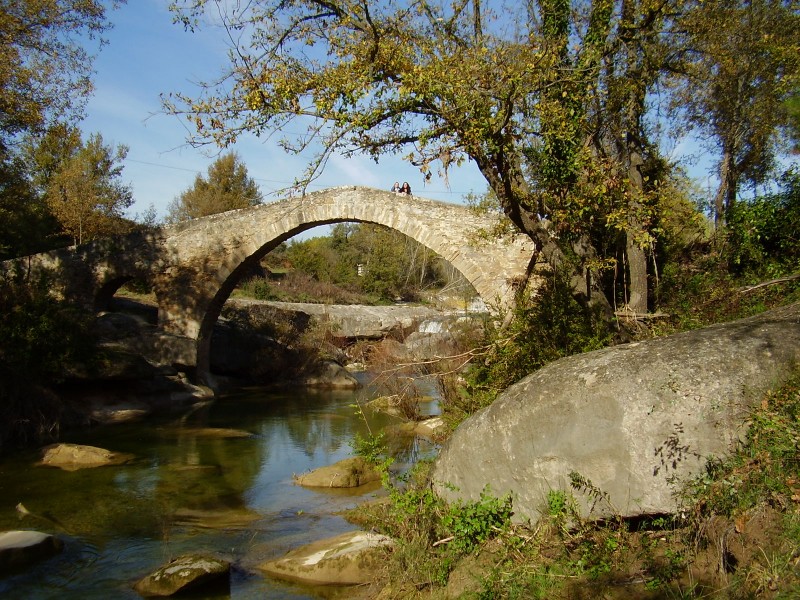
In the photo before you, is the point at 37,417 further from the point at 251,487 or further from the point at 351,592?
the point at 351,592

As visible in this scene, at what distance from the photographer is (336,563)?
508cm

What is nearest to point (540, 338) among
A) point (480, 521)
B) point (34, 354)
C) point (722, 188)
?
point (480, 521)

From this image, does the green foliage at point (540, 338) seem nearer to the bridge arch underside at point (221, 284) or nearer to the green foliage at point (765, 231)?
the green foliage at point (765, 231)

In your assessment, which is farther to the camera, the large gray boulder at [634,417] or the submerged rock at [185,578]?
the submerged rock at [185,578]

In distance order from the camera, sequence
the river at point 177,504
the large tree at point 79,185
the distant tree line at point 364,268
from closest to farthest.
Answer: the river at point 177,504
the large tree at point 79,185
the distant tree line at point 364,268

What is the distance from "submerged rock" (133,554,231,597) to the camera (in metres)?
4.89

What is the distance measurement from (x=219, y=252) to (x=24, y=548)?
39.7ft

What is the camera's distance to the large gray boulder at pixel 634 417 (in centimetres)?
349

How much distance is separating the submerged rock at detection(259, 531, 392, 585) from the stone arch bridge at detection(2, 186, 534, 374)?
9638 mm

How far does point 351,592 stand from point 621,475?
2.28 m

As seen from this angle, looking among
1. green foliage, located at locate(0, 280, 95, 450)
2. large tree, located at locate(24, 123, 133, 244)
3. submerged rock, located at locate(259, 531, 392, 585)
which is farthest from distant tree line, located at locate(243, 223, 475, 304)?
submerged rock, located at locate(259, 531, 392, 585)

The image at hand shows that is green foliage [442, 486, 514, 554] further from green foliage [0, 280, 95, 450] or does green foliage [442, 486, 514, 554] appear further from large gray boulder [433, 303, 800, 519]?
green foliage [0, 280, 95, 450]

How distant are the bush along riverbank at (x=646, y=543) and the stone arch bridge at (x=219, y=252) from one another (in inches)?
415

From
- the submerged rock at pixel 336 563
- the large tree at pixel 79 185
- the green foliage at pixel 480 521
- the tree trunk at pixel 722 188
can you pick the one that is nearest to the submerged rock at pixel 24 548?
the submerged rock at pixel 336 563
